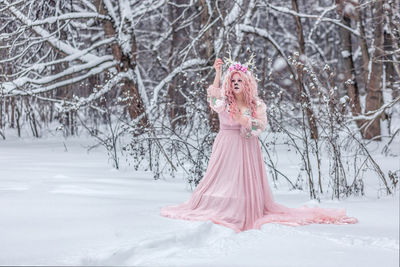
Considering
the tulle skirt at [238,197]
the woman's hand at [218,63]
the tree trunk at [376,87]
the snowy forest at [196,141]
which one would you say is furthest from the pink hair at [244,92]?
the tree trunk at [376,87]

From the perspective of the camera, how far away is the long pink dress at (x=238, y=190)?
4.80 m

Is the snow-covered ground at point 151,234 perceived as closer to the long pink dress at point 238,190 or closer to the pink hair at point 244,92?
the long pink dress at point 238,190

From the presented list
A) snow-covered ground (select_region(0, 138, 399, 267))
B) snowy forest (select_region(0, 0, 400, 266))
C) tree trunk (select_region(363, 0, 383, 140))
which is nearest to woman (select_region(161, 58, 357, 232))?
snow-covered ground (select_region(0, 138, 399, 267))

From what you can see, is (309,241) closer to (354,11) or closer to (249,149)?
(249,149)

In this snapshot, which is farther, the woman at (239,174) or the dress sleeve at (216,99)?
the dress sleeve at (216,99)

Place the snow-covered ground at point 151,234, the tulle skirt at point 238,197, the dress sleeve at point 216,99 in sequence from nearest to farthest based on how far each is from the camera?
the snow-covered ground at point 151,234 → the tulle skirt at point 238,197 → the dress sleeve at point 216,99

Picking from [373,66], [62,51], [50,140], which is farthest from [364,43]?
[50,140]

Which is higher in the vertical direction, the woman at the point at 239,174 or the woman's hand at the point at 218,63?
the woman's hand at the point at 218,63

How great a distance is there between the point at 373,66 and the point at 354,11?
124 centimetres

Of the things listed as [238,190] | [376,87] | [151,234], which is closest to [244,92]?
[238,190]

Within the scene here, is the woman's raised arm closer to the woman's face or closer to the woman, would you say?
the woman

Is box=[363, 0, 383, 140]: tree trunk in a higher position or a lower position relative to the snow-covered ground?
higher

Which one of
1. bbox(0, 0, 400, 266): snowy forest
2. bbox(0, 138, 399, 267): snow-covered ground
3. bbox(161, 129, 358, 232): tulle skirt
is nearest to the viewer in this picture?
bbox(0, 138, 399, 267): snow-covered ground

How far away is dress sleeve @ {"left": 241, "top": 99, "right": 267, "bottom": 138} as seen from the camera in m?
4.88
